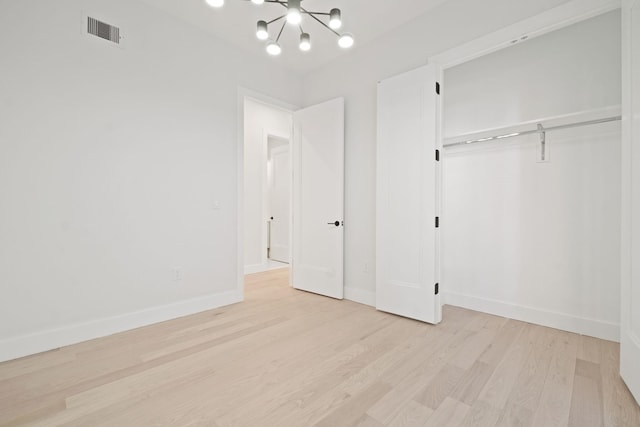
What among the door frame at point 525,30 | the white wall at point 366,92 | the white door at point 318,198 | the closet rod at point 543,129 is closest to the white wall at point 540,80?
the closet rod at point 543,129

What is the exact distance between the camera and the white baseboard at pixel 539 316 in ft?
7.61

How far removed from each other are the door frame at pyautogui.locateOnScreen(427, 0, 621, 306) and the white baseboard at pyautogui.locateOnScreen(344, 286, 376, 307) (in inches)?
34.0

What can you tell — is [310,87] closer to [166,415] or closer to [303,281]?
[303,281]

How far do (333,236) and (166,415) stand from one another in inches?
94.0

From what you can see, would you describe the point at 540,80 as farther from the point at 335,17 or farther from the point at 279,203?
the point at 279,203

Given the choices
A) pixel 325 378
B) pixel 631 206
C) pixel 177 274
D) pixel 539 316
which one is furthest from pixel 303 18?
pixel 539 316

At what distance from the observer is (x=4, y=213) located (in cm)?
207

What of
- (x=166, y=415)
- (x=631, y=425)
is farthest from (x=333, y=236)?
(x=631, y=425)

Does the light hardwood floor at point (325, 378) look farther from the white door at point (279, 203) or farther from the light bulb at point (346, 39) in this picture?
the white door at point (279, 203)

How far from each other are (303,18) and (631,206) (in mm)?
3031

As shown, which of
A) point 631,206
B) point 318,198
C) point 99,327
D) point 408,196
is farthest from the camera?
point 318,198

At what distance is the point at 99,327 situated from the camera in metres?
2.44

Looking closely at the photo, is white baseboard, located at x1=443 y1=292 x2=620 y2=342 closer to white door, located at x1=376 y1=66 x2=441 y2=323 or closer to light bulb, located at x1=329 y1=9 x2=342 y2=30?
white door, located at x1=376 y1=66 x2=441 y2=323

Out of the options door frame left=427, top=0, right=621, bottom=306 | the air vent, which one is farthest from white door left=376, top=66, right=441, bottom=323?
the air vent
